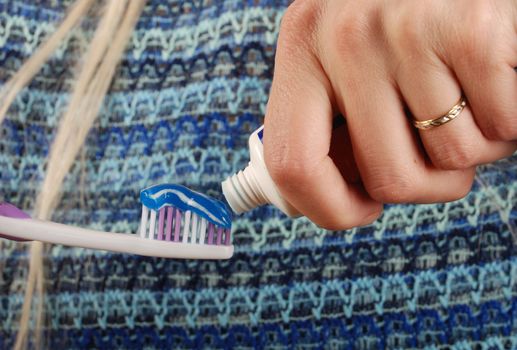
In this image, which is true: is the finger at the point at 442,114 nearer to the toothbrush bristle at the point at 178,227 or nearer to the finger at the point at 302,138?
the finger at the point at 302,138

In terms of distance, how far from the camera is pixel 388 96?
33 centimetres

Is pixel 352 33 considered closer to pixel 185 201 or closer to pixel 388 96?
pixel 388 96

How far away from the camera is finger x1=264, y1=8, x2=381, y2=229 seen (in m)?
0.34

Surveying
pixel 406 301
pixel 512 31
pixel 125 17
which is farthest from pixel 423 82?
pixel 125 17

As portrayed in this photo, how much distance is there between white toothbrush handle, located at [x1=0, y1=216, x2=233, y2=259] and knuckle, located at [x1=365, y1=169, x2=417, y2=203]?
12cm

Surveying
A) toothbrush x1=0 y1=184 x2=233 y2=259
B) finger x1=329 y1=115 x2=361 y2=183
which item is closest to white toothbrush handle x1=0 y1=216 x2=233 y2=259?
toothbrush x1=0 y1=184 x2=233 y2=259

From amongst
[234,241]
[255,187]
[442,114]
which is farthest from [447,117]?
[234,241]

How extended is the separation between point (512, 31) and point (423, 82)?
0.05 m

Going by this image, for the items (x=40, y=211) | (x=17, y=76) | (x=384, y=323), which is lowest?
(x=384, y=323)

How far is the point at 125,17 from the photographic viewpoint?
2.19 feet

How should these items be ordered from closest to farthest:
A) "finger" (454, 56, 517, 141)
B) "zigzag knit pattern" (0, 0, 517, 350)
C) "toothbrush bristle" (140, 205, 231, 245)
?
"finger" (454, 56, 517, 141)
"toothbrush bristle" (140, 205, 231, 245)
"zigzag knit pattern" (0, 0, 517, 350)

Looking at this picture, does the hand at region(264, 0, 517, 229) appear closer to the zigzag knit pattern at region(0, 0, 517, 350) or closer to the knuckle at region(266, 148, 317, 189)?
the knuckle at region(266, 148, 317, 189)

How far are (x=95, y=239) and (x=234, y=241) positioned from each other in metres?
0.25

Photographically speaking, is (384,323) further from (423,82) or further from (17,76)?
(17,76)
